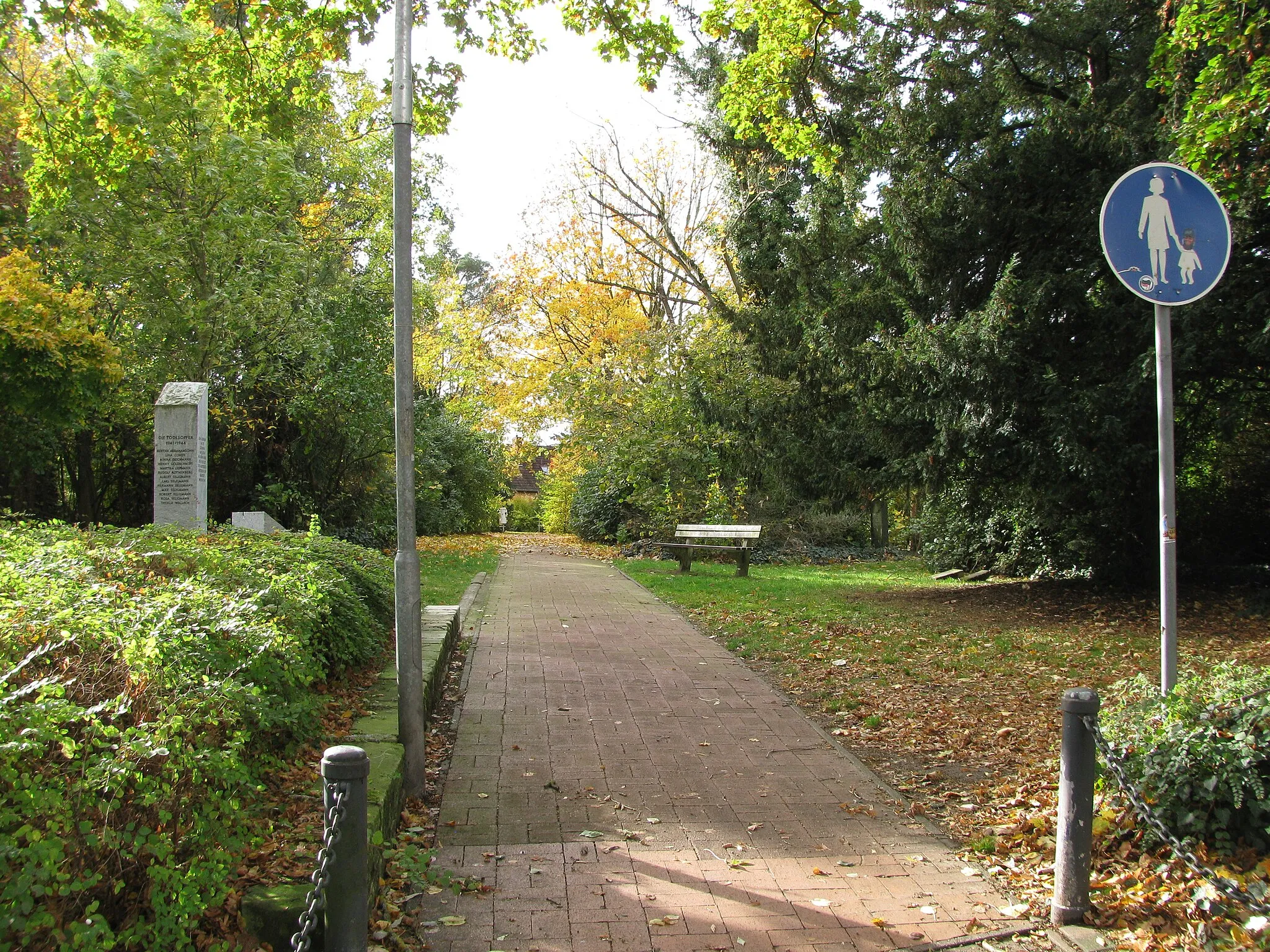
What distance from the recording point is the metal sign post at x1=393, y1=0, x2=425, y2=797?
16.3 feet

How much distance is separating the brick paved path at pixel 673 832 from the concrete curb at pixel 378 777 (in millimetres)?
338

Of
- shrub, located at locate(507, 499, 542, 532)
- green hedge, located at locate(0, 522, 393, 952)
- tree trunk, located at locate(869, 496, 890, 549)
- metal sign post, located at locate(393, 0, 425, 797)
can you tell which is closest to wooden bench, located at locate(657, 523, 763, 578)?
tree trunk, located at locate(869, 496, 890, 549)

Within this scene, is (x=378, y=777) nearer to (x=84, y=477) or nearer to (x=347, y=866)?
(x=347, y=866)

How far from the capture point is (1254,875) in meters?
3.41

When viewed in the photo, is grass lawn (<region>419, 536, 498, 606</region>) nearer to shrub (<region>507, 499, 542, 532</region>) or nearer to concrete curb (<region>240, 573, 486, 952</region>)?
concrete curb (<region>240, 573, 486, 952</region>)

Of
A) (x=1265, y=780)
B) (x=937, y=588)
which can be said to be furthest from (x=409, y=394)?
(x=937, y=588)

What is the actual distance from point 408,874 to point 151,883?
1.63 meters

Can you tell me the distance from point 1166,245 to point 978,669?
4964mm

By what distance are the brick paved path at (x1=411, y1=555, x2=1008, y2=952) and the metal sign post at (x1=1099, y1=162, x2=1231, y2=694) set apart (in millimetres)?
1768

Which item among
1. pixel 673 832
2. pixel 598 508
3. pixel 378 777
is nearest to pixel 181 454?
pixel 378 777

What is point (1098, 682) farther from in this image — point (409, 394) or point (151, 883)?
point (151, 883)

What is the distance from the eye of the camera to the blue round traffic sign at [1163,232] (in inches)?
179

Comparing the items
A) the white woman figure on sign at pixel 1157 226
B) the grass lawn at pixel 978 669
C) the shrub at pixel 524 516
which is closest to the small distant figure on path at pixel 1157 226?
the white woman figure on sign at pixel 1157 226

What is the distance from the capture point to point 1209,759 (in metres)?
3.79
